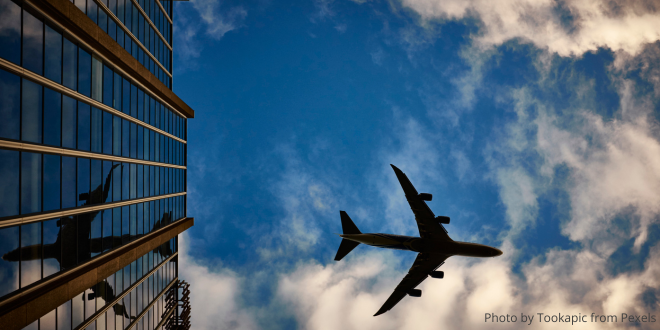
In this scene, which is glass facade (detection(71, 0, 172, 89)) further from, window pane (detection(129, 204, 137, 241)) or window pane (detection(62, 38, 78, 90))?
window pane (detection(129, 204, 137, 241))

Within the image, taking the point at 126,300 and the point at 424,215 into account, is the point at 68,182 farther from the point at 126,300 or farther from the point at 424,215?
the point at 424,215

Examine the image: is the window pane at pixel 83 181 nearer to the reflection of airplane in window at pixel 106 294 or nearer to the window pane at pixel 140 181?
the reflection of airplane in window at pixel 106 294

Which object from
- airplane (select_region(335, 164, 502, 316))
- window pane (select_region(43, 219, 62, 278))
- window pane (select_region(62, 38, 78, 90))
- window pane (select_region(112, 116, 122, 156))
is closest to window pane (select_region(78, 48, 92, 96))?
window pane (select_region(62, 38, 78, 90))

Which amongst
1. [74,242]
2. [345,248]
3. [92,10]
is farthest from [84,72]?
[345,248]

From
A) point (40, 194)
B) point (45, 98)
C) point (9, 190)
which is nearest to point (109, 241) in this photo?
point (40, 194)

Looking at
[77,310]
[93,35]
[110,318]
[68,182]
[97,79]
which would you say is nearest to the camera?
[68,182]
